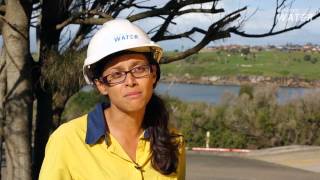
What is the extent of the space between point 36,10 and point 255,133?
69.3ft

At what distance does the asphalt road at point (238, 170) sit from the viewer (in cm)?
1516

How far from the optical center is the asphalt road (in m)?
15.2

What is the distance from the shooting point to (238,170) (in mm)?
16516

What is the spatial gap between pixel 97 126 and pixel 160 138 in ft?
0.85

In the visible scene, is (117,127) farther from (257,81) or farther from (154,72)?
(257,81)

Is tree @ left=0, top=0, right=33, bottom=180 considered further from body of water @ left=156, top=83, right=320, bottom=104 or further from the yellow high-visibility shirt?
body of water @ left=156, top=83, right=320, bottom=104

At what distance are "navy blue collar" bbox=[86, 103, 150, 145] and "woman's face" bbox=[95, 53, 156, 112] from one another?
0.08m

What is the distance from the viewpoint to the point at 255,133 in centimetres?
2728

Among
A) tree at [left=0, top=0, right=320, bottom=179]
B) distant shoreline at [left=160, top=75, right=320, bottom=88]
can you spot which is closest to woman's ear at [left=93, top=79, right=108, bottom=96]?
tree at [left=0, top=0, right=320, bottom=179]

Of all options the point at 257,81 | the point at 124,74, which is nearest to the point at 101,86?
the point at 124,74

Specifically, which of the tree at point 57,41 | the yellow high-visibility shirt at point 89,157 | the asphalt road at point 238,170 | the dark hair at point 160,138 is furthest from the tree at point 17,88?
the asphalt road at point 238,170

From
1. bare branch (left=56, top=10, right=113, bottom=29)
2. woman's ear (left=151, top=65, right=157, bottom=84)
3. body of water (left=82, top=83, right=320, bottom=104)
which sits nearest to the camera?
woman's ear (left=151, top=65, right=157, bottom=84)

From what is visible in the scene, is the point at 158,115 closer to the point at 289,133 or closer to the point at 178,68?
the point at 178,68

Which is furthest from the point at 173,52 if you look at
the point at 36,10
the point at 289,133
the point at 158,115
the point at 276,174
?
the point at 289,133
